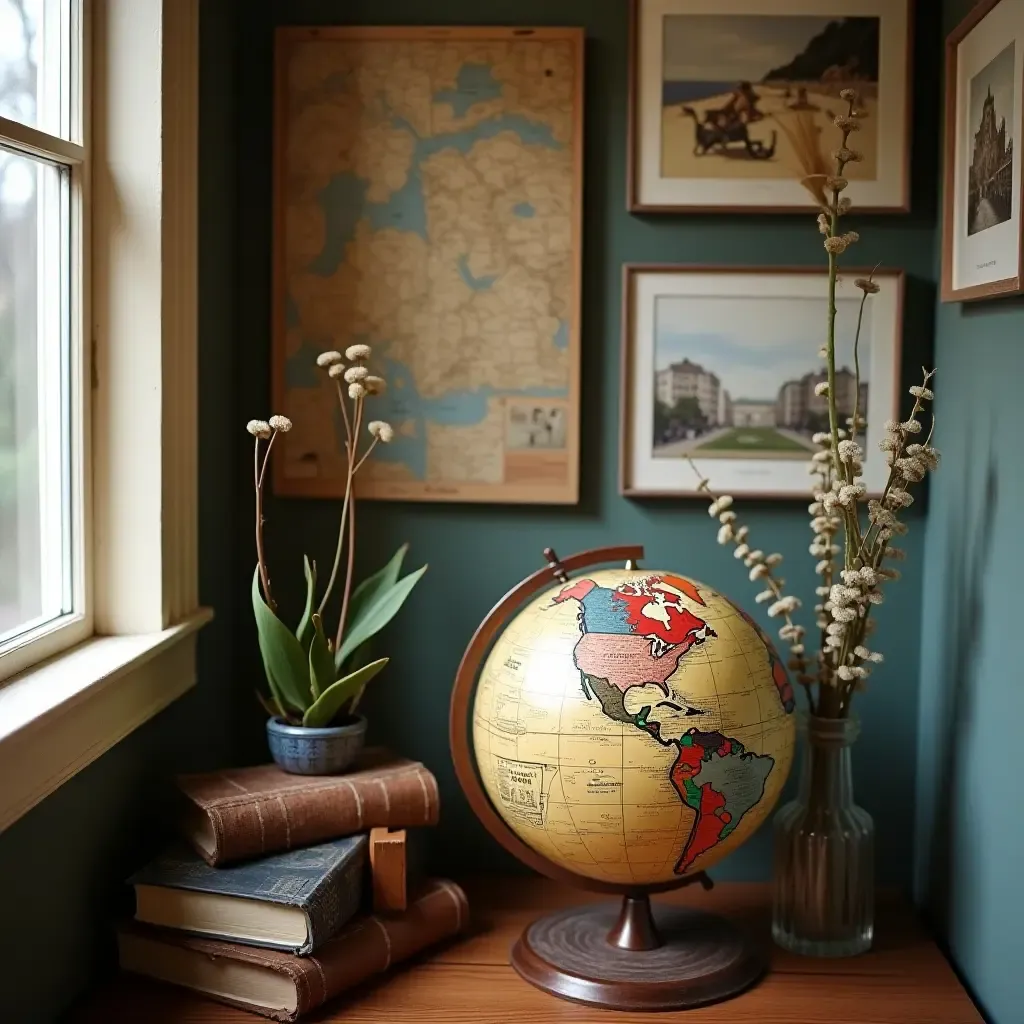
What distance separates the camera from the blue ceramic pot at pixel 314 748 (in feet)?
7.20

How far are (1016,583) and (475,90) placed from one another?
4.20 feet

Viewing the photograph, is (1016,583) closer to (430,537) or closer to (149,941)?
(430,537)

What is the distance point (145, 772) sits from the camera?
2158 millimetres

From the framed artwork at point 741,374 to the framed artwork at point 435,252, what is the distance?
0.13 metres

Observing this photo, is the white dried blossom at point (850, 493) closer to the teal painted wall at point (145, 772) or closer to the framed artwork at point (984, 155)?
the framed artwork at point (984, 155)

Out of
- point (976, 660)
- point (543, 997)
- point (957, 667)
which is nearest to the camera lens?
point (543, 997)

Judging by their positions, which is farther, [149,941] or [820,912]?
[820,912]

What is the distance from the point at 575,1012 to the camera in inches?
77.5

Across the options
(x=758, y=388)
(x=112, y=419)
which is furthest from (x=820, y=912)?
(x=112, y=419)

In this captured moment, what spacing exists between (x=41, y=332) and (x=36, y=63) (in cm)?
38

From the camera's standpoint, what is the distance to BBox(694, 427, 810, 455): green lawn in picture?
8.19 ft

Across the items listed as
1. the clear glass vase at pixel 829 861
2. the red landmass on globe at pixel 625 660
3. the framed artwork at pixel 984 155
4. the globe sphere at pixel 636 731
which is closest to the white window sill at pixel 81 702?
the globe sphere at pixel 636 731

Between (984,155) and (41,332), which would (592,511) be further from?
(41,332)

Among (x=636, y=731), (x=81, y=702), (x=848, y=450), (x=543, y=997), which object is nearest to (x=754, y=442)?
(x=848, y=450)
